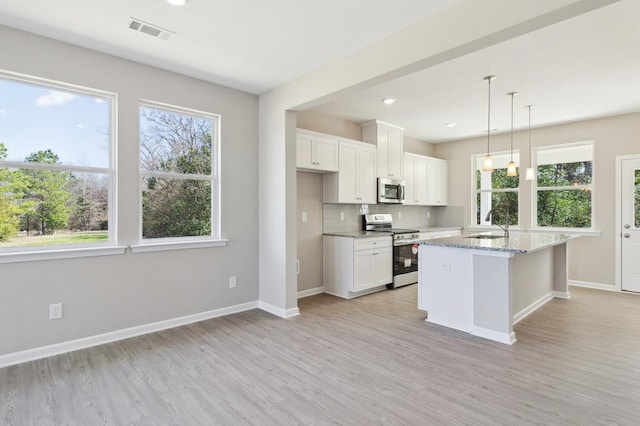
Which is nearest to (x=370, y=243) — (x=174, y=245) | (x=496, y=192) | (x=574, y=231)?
(x=174, y=245)

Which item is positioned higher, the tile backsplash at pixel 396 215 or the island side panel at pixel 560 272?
the tile backsplash at pixel 396 215

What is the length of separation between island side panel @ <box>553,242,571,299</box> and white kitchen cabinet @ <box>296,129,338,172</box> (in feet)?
11.1

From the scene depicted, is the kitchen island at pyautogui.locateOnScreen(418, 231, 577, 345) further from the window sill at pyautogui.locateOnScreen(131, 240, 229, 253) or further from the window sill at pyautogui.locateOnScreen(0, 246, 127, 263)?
the window sill at pyautogui.locateOnScreen(0, 246, 127, 263)

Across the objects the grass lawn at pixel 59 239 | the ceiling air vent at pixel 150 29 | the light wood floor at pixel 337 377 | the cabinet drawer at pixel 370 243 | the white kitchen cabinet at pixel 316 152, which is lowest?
the light wood floor at pixel 337 377

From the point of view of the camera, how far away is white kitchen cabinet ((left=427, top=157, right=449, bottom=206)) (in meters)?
6.79

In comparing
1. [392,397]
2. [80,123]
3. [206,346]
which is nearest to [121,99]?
[80,123]

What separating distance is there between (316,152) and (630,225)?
4.81 meters

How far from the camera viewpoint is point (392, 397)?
2.30 meters

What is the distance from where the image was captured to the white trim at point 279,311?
157 inches

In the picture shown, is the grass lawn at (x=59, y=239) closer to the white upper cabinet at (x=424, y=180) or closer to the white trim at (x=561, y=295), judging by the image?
the white upper cabinet at (x=424, y=180)

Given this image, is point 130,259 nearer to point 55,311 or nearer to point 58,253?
point 58,253

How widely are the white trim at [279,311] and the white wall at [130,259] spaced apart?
18 cm

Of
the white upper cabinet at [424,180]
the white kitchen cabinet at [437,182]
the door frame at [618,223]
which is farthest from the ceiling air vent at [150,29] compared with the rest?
the door frame at [618,223]

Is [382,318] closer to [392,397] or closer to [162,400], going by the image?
[392,397]
